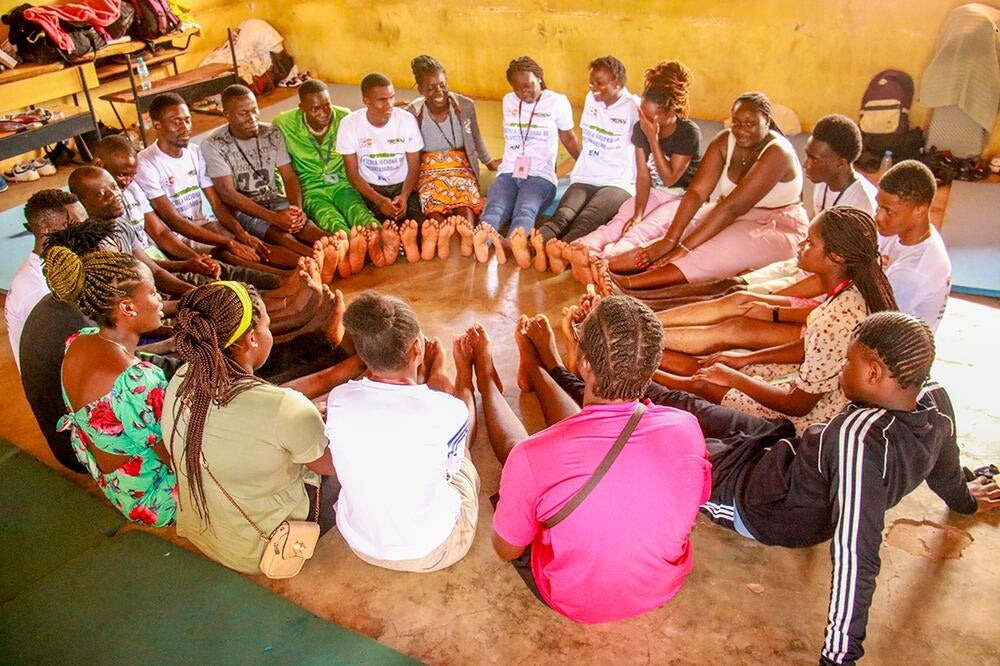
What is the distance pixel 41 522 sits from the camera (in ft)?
8.39

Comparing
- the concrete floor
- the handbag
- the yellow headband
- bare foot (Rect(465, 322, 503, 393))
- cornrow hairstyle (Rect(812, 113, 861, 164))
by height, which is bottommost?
the concrete floor

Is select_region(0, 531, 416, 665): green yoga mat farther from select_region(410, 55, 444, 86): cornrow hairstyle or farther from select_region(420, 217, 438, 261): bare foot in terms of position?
select_region(410, 55, 444, 86): cornrow hairstyle

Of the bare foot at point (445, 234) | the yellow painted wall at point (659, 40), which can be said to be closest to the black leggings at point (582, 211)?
the bare foot at point (445, 234)

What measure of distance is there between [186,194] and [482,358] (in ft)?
7.08

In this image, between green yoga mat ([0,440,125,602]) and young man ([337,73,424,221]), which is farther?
young man ([337,73,424,221])

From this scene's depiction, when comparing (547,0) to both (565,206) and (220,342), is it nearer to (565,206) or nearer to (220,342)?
(565,206)

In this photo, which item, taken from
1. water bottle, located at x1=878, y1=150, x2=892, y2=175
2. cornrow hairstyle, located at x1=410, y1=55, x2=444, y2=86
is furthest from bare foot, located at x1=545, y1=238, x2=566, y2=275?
water bottle, located at x1=878, y1=150, x2=892, y2=175

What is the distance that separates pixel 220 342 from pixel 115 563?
37.7 inches

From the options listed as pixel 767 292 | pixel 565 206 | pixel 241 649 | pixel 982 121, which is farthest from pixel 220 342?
pixel 982 121

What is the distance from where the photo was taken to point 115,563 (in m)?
2.34

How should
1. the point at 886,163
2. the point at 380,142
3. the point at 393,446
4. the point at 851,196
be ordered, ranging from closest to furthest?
the point at 393,446
the point at 851,196
the point at 380,142
the point at 886,163

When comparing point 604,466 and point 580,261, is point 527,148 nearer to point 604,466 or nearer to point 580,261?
point 580,261

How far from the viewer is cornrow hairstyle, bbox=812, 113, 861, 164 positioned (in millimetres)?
3125

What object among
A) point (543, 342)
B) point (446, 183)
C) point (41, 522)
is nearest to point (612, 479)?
point (543, 342)
